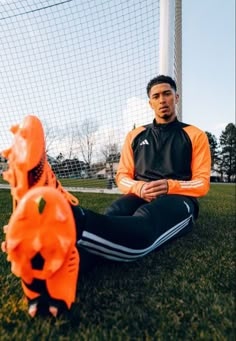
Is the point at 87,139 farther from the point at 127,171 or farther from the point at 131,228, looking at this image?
the point at 131,228

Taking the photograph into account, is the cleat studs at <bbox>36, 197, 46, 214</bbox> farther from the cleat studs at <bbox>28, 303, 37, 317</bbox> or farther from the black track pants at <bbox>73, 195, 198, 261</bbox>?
the cleat studs at <bbox>28, 303, 37, 317</bbox>

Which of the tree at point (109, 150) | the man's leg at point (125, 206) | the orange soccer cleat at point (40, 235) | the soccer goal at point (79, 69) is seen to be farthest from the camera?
the tree at point (109, 150)

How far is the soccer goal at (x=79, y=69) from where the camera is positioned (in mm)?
3793

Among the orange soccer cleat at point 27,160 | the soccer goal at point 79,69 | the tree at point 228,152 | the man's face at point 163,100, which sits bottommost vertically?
the tree at point 228,152

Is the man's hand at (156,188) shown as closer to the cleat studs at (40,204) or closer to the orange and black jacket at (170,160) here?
the orange and black jacket at (170,160)

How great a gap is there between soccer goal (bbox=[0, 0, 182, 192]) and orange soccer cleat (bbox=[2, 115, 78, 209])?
2.87 metres

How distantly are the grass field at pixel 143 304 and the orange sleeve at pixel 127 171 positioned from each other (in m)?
0.54

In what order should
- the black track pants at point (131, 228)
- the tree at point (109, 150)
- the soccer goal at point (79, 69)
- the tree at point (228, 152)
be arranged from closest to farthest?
the black track pants at point (131, 228), the soccer goal at point (79, 69), the tree at point (109, 150), the tree at point (228, 152)

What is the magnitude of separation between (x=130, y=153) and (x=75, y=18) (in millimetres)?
2899

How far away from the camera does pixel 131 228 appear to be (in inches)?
48.6

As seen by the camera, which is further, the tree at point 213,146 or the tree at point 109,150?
the tree at point 213,146

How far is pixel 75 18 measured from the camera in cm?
424

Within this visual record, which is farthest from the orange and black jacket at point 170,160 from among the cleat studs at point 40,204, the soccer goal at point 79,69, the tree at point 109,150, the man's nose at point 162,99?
the tree at point 109,150

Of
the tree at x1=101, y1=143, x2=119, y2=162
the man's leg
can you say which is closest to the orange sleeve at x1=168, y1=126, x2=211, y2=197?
the man's leg
